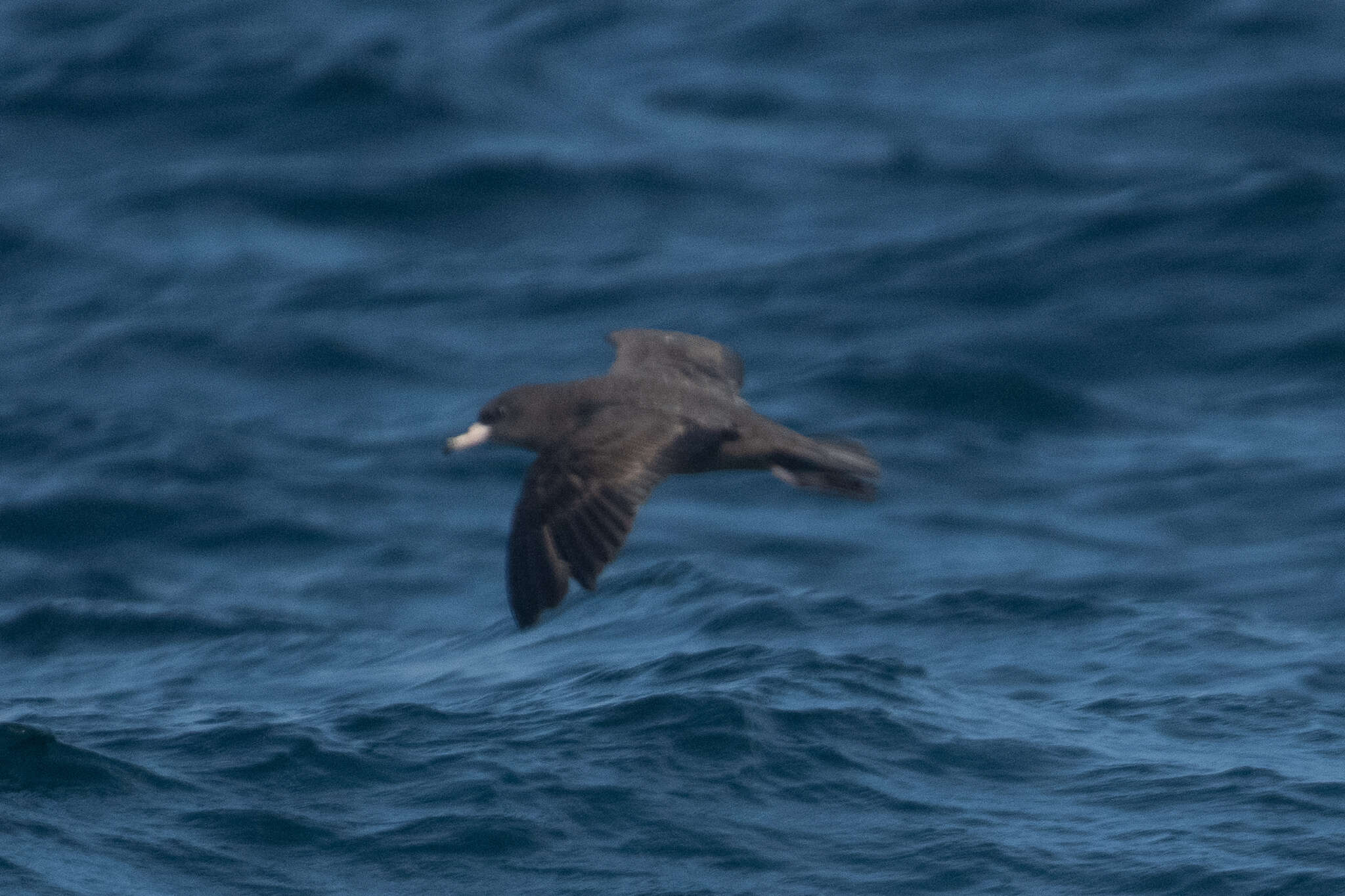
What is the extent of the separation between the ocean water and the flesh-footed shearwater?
1870mm

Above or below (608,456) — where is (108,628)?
below

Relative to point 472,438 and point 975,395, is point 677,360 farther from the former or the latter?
point 975,395

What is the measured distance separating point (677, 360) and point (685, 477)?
4.89m

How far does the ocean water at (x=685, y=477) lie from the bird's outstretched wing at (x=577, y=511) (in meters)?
2.05

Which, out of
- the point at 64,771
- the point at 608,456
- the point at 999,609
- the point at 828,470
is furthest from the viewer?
the point at 999,609

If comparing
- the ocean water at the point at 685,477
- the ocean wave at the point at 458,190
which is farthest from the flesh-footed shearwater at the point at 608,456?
the ocean wave at the point at 458,190

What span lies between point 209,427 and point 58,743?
→ 441 centimetres

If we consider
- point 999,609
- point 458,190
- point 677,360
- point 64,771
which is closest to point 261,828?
point 64,771

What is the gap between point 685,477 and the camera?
43.5 feet

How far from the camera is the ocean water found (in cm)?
864

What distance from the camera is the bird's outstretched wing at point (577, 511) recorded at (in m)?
6.50

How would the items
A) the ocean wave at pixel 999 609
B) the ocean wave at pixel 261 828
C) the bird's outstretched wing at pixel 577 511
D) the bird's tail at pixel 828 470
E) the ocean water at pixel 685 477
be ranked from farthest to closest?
the ocean wave at pixel 999 609, the ocean water at pixel 685 477, the ocean wave at pixel 261 828, the bird's tail at pixel 828 470, the bird's outstretched wing at pixel 577 511

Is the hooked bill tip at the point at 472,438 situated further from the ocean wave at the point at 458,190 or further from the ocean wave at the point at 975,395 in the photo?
the ocean wave at the point at 458,190

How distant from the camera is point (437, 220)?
15.6m
